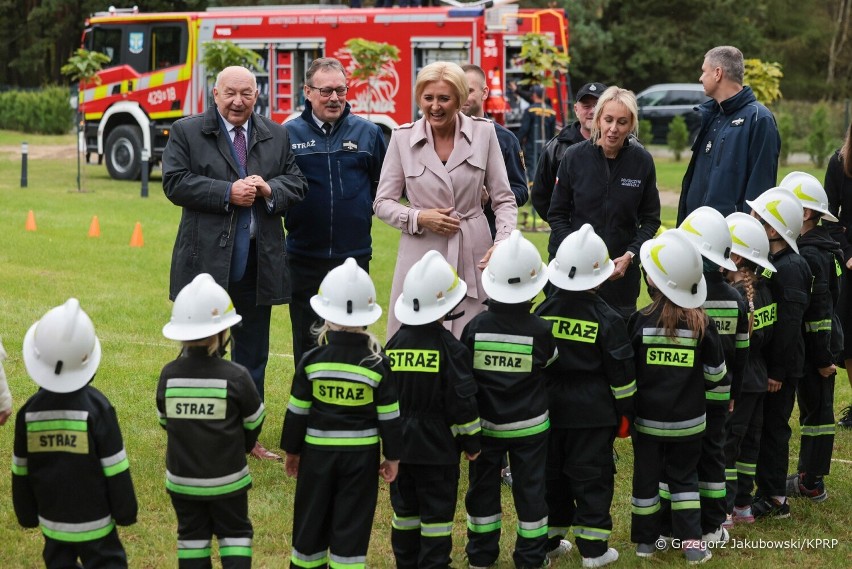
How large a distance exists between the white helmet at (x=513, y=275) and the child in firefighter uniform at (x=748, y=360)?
4.06ft

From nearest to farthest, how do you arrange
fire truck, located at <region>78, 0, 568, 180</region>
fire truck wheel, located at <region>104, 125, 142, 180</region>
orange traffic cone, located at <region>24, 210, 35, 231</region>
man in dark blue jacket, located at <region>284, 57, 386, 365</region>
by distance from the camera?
1. man in dark blue jacket, located at <region>284, 57, 386, 365</region>
2. orange traffic cone, located at <region>24, 210, 35, 231</region>
3. fire truck, located at <region>78, 0, 568, 180</region>
4. fire truck wheel, located at <region>104, 125, 142, 180</region>

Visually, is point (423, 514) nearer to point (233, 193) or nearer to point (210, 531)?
point (210, 531)

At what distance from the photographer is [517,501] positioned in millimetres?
5070

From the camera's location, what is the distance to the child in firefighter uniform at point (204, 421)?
14.3 ft

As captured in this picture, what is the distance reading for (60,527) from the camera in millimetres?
4258

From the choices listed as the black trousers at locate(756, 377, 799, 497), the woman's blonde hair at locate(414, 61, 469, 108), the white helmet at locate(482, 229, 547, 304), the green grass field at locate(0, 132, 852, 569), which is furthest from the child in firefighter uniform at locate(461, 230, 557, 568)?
the black trousers at locate(756, 377, 799, 497)

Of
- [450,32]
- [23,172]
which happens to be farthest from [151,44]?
[450,32]

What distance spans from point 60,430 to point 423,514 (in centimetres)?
160

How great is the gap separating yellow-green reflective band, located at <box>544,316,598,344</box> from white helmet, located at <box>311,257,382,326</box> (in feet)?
3.20

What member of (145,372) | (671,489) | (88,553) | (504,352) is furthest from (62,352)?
(145,372)

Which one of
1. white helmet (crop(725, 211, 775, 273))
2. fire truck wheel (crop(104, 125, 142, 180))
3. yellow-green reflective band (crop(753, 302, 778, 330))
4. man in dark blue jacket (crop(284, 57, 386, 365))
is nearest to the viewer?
white helmet (crop(725, 211, 775, 273))

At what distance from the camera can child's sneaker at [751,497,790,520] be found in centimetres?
591

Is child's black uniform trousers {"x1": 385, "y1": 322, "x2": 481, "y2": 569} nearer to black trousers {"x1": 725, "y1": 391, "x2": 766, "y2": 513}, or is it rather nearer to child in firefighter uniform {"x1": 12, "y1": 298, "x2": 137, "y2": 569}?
child in firefighter uniform {"x1": 12, "y1": 298, "x2": 137, "y2": 569}

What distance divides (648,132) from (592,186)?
2964 centimetres
